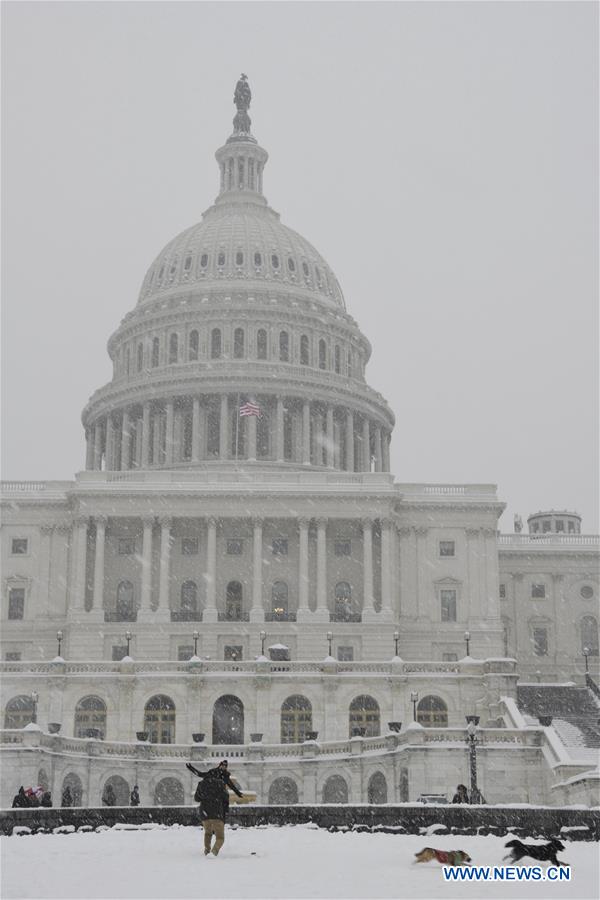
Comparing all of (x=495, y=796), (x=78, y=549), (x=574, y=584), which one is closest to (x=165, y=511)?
(x=78, y=549)

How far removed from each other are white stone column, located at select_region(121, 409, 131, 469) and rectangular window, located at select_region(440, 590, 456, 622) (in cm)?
3547

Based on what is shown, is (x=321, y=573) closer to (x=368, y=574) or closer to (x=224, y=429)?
(x=368, y=574)

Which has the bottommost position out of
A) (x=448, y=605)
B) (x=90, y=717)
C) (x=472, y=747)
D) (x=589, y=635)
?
(x=472, y=747)

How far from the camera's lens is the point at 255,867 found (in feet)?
84.4

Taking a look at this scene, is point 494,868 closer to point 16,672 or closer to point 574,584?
point 16,672

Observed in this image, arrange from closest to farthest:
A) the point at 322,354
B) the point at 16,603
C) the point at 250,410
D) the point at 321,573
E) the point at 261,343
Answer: the point at 321,573 < the point at 16,603 < the point at 250,410 < the point at 261,343 < the point at 322,354

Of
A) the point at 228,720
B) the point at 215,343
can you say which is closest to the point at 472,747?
the point at 228,720

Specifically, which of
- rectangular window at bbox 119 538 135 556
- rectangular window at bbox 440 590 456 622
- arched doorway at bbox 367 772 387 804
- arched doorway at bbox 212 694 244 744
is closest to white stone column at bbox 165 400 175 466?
rectangular window at bbox 119 538 135 556

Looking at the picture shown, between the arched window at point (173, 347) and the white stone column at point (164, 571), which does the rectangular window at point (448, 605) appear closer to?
the white stone column at point (164, 571)

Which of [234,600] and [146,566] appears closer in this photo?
[146,566]

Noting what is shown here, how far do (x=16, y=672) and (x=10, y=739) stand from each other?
37.5 ft

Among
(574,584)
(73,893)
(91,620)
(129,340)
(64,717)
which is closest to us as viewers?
(73,893)

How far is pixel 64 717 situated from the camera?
70875 millimetres

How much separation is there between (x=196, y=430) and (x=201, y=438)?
83 cm
